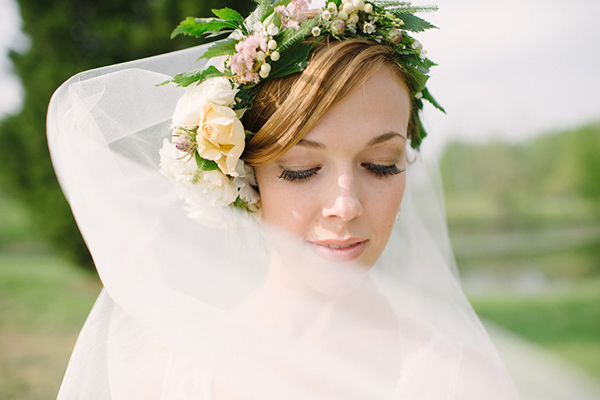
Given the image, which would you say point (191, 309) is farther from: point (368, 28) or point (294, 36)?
point (368, 28)

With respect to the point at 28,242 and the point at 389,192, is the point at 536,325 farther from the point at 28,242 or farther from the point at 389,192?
the point at 28,242

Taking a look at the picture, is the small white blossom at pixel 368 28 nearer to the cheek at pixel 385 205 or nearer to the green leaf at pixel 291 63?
the green leaf at pixel 291 63

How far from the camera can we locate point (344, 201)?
55.2 inches

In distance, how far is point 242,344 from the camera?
4.58 feet

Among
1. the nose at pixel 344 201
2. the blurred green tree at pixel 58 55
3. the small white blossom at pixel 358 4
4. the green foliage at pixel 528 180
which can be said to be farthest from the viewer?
the green foliage at pixel 528 180

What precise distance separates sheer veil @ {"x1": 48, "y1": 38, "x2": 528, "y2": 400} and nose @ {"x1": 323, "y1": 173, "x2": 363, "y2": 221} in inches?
7.6

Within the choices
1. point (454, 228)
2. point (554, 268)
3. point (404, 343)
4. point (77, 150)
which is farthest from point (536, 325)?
point (454, 228)

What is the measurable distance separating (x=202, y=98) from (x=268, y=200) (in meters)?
0.42

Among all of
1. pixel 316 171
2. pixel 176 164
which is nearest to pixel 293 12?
pixel 316 171

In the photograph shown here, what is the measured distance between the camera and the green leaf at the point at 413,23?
5.21 feet

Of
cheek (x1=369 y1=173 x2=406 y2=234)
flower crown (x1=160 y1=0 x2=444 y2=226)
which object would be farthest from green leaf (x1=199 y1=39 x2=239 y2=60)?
cheek (x1=369 y1=173 x2=406 y2=234)

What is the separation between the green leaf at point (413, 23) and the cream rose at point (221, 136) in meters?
0.72

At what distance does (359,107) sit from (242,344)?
861 millimetres

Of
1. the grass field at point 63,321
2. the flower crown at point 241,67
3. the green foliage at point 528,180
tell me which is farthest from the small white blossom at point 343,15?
the green foliage at point 528,180
